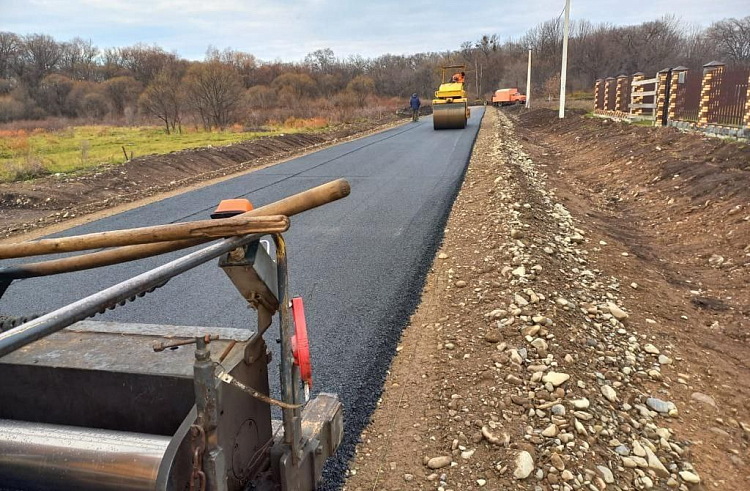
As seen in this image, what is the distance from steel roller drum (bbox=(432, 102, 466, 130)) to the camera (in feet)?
77.0

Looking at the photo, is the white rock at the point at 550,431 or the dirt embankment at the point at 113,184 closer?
the white rock at the point at 550,431

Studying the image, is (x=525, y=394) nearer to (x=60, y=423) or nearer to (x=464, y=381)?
(x=464, y=381)

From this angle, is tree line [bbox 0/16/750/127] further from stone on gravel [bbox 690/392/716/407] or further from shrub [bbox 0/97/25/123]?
stone on gravel [bbox 690/392/716/407]

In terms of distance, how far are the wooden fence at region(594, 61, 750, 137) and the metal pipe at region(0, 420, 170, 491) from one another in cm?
1281

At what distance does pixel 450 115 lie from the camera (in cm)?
2347

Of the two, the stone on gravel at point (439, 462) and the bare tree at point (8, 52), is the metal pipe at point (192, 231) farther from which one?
the bare tree at point (8, 52)

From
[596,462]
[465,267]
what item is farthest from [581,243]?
[596,462]

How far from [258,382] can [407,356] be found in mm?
2215

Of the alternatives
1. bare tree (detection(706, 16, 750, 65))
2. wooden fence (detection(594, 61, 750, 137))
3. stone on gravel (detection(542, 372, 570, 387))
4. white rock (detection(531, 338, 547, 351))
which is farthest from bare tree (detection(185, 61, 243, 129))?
bare tree (detection(706, 16, 750, 65))

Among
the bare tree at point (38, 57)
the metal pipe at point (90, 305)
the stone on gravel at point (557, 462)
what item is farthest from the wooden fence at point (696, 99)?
the bare tree at point (38, 57)

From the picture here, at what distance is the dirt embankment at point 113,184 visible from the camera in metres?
9.97

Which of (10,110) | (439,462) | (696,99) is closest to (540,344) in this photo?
(439,462)

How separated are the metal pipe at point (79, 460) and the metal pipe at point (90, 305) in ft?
1.86

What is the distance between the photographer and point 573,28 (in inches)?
3804
